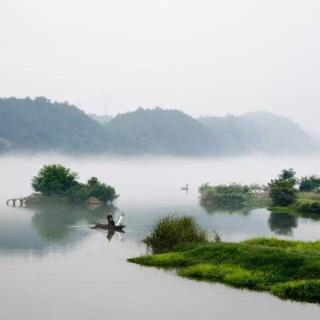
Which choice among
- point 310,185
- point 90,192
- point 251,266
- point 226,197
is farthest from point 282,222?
point 251,266

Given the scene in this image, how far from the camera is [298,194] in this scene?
105 m

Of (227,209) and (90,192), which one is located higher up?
(90,192)

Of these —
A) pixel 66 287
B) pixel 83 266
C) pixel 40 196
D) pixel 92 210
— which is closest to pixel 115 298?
pixel 66 287

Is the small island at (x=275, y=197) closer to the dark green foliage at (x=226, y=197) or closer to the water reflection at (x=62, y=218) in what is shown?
the dark green foliage at (x=226, y=197)

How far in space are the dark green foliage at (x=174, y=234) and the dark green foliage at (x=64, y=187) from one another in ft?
161

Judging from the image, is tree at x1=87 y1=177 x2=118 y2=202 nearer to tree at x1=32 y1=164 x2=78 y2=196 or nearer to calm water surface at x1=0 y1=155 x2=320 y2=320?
tree at x1=32 y1=164 x2=78 y2=196

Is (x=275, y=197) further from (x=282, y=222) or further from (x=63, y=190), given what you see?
(x=63, y=190)

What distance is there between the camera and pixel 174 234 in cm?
5056

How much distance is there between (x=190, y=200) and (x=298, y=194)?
24.2 metres

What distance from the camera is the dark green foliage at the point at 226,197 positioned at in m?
107

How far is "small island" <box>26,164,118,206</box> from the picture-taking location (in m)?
99.4

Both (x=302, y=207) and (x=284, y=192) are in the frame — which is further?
(x=284, y=192)

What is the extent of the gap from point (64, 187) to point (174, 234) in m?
53.5

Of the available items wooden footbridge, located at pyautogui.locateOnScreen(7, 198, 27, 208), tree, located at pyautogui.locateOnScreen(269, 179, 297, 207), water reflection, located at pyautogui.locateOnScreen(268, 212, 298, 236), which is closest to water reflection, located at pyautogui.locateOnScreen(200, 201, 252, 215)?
tree, located at pyautogui.locateOnScreen(269, 179, 297, 207)
